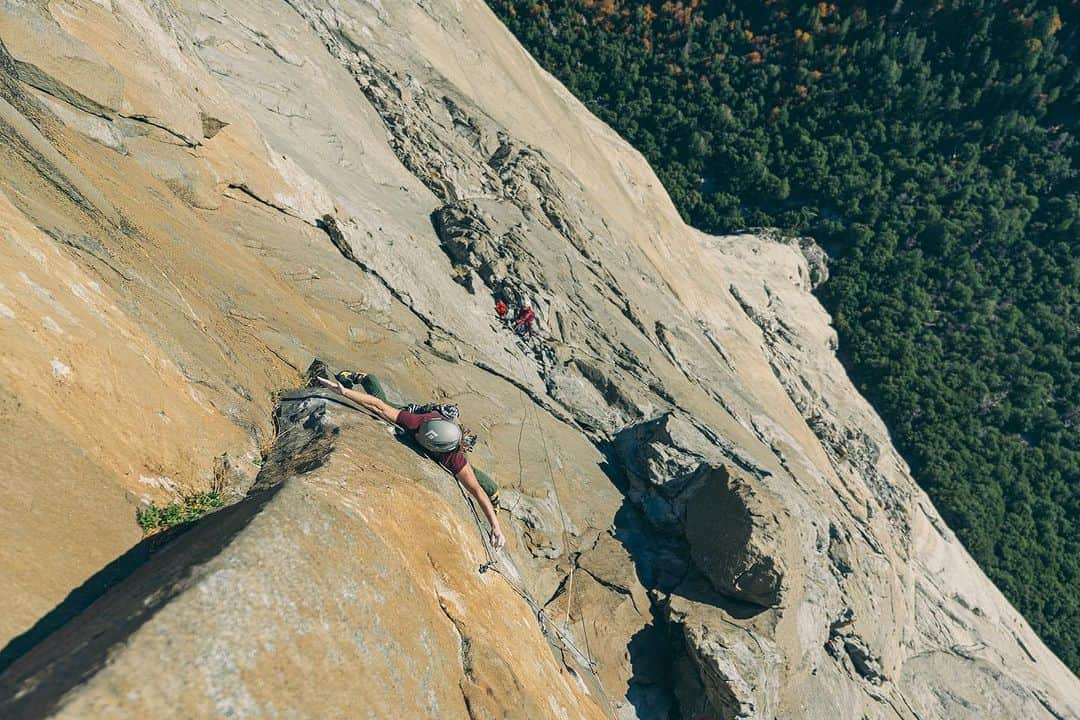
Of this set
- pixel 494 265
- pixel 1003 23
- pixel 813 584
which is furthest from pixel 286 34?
pixel 1003 23

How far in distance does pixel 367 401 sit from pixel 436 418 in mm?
1239

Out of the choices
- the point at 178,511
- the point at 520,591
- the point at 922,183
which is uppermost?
the point at 922,183

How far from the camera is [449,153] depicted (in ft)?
84.0

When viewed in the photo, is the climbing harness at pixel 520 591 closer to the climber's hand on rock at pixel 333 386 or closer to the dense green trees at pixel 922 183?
the climber's hand on rock at pixel 333 386

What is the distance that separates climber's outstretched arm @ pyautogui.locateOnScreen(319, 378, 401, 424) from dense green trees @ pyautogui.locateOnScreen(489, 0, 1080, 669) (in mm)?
71488

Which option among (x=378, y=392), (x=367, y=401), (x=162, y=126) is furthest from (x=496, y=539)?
(x=162, y=126)

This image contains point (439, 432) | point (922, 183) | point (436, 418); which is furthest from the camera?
point (922, 183)

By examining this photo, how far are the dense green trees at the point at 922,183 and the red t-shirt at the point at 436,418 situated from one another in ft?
232

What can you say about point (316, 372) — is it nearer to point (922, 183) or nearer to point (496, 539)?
point (496, 539)

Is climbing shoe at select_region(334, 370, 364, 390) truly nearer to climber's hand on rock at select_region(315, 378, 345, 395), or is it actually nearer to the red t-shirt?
climber's hand on rock at select_region(315, 378, 345, 395)

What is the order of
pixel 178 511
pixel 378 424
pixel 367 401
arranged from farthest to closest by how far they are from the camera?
pixel 367 401
pixel 378 424
pixel 178 511

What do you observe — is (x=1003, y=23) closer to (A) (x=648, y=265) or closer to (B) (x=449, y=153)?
(A) (x=648, y=265)

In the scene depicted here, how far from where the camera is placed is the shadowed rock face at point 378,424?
537cm

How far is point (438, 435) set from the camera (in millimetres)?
9945
